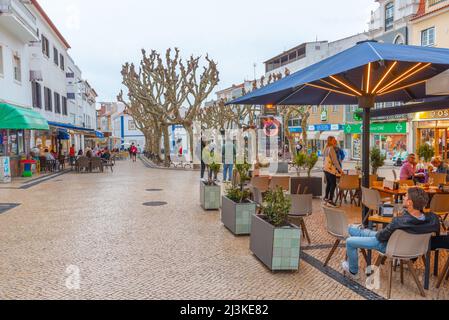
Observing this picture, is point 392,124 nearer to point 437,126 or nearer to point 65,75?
point 437,126

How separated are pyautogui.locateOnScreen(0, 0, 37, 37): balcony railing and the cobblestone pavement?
10.0 m

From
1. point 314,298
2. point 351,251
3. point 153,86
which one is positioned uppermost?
point 153,86

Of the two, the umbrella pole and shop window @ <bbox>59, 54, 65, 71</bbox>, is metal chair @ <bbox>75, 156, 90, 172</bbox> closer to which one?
shop window @ <bbox>59, 54, 65, 71</bbox>

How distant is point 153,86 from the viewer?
27797 mm

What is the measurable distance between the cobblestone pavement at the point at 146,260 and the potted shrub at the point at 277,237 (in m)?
0.16

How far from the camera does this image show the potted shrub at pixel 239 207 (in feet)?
24.0

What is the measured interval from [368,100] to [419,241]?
303 cm

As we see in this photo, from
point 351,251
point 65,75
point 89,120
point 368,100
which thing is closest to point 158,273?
point 351,251

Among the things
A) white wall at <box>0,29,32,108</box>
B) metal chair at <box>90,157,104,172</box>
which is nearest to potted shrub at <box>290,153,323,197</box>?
white wall at <box>0,29,32,108</box>

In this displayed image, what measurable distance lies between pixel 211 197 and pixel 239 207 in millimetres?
2681

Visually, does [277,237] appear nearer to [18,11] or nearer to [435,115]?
[18,11]

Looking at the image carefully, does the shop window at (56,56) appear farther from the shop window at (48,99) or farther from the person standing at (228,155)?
the person standing at (228,155)

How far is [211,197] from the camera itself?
32.6ft

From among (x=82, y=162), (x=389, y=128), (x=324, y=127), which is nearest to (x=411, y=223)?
(x=82, y=162)
